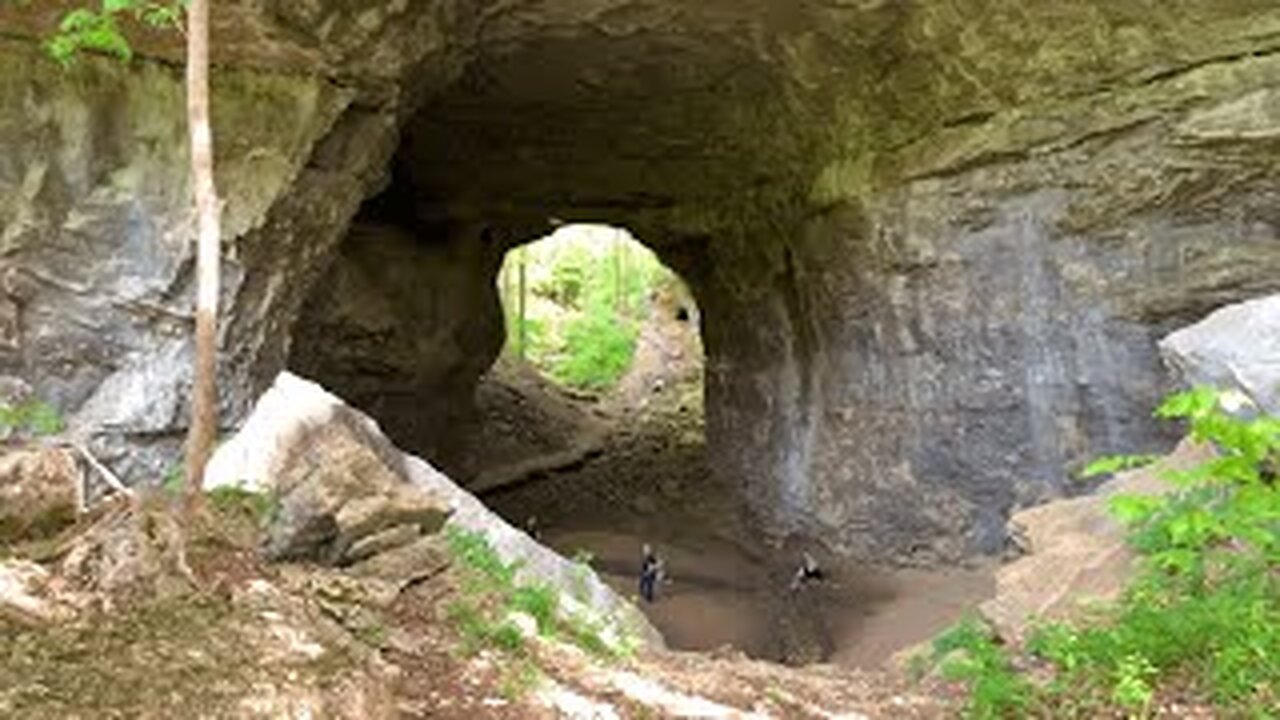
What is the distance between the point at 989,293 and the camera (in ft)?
41.9

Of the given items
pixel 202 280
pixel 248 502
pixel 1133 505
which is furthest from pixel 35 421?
pixel 1133 505

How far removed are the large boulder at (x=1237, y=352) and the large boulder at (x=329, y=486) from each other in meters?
5.54

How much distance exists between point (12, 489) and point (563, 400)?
22.9m

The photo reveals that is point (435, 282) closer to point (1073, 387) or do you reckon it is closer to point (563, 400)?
point (563, 400)

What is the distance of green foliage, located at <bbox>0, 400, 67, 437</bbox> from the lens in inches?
355

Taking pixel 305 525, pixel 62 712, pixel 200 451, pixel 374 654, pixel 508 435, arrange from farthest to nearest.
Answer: pixel 508 435
pixel 305 525
pixel 200 451
pixel 374 654
pixel 62 712

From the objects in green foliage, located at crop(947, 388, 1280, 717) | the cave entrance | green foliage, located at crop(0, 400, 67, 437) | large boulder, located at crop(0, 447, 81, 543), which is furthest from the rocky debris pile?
the cave entrance

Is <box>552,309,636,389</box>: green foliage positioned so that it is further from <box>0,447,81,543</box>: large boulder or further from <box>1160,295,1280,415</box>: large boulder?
<box>0,447,81,543</box>: large boulder

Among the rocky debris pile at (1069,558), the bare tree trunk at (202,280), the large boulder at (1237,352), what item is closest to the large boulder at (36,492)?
the bare tree trunk at (202,280)

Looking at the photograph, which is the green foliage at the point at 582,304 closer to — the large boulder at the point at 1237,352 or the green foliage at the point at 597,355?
the green foliage at the point at 597,355

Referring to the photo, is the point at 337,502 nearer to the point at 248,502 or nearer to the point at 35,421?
the point at 248,502

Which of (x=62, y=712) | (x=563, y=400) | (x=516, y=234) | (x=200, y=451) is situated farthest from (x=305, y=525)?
(x=563, y=400)

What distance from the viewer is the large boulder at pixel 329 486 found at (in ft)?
21.3

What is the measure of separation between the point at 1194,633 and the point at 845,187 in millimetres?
9482
